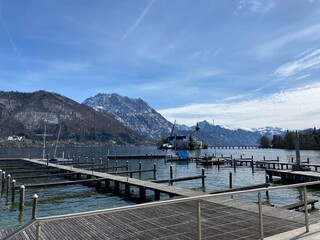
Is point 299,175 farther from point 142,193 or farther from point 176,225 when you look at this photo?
point 176,225

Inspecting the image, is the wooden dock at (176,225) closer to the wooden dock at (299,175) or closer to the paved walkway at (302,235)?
the paved walkway at (302,235)

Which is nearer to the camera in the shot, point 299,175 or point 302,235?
point 302,235

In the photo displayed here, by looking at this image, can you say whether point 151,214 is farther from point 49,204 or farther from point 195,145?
point 195,145

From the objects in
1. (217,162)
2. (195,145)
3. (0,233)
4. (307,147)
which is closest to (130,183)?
(0,233)

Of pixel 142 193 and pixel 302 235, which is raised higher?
pixel 302 235

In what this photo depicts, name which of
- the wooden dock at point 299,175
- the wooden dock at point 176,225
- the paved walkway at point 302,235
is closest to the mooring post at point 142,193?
the wooden dock at point 176,225

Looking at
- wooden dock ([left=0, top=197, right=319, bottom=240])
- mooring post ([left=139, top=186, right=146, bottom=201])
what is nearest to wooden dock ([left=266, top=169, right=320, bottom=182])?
mooring post ([left=139, top=186, right=146, bottom=201])

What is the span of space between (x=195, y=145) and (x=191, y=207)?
501 ft

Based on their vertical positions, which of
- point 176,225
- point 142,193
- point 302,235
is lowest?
point 142,193

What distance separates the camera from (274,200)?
912 inches

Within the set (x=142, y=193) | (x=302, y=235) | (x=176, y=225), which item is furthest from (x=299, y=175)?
(x=302, y=235)

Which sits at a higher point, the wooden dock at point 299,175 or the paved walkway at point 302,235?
the paved walkway at point 302,235

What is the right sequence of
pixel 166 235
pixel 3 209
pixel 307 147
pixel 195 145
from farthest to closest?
1. pixel 195 145
2. pixel 307 147
3. pixel 3 209
4. pixel 166 235

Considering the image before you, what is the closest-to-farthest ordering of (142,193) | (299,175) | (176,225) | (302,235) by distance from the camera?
(302,235) < (176,225) < (142,193) < (299,175)
